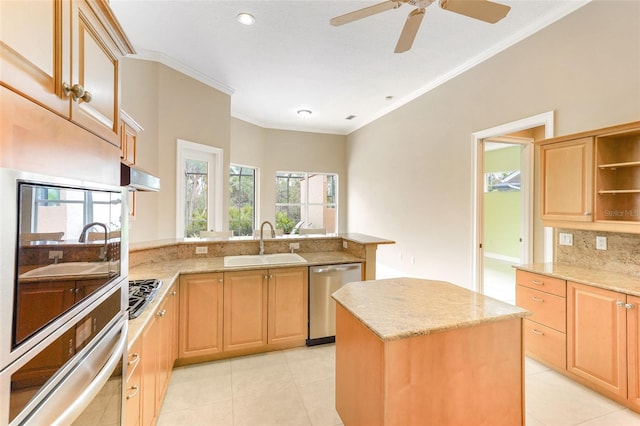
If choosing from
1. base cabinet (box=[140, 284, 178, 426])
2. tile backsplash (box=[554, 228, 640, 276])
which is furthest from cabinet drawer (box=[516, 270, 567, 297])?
base cabinet (box=[140, 284, 178, 426])

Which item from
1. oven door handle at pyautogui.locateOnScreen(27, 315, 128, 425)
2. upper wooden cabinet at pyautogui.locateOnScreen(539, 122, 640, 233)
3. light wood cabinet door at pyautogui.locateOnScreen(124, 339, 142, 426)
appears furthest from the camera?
upper wooden cabinet at pyautogui.locateOnScreen(539, 122, 640, 233)

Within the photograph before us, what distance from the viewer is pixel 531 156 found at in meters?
3.81

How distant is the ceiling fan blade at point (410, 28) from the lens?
6.27 ft

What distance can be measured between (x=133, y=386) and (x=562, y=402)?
2871 millimetres

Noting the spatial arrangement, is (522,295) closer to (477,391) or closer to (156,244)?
(477,391)

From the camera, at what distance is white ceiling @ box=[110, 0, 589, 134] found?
8.82 feet

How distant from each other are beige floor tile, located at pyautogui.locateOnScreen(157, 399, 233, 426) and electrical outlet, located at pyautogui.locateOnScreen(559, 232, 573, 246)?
3269mm

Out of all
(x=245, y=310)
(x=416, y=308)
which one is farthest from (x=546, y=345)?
(x=245, y=310)

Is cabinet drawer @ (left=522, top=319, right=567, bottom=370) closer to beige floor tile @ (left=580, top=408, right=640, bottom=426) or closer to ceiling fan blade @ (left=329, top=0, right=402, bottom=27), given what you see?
beige floor tile @ (left=580, top=408, right=640, bottom=426)

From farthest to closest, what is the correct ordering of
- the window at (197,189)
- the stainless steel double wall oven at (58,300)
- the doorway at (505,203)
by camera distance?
the window at (197,189) → the doorway at (505,203) → the stainless steel double wall oven at (58,300)

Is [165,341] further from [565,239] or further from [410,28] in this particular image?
[565,239]

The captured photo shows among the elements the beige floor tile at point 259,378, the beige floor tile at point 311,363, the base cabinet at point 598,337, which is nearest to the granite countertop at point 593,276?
the base cabinet at point 598,337

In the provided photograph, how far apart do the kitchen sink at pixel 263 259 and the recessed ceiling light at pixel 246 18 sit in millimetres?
2456

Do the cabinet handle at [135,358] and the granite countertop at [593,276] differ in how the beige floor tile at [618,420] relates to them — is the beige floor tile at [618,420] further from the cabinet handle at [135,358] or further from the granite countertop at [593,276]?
the cabinet handle at [135,358]
